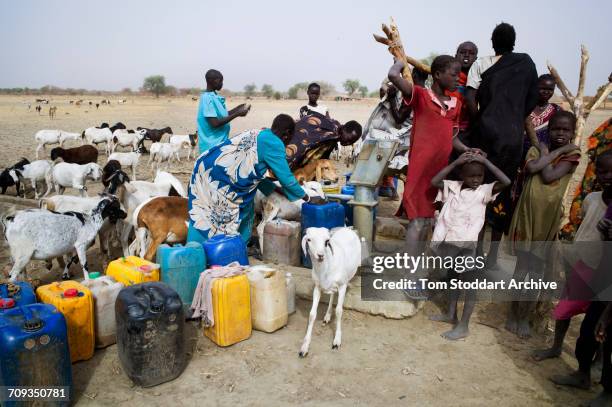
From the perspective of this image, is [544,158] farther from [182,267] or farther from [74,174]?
[74,174]

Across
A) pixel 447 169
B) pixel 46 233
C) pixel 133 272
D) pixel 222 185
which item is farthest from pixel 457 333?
pixel 46 233

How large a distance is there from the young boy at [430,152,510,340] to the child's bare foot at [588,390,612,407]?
4.15ft

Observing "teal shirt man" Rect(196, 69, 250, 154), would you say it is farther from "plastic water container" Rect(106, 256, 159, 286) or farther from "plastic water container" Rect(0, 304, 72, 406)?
"plastic water container" Rect(0, 304, 72, 406)

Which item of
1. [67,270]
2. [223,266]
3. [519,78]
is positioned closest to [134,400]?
[223,266]

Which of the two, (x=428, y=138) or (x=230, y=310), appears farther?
(x=428, y=138)

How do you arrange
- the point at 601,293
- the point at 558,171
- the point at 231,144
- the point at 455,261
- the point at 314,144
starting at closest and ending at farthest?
the point at 601,293 → the point at 558,171 → the point at 455,261 → the point at 231,144 → the point at 314,144

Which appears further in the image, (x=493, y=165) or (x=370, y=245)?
(x=370, y=245)

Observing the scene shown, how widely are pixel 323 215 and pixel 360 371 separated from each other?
207 centimetres

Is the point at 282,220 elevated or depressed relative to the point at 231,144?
depressed

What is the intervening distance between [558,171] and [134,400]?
415 cm

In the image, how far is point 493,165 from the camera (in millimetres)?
4234

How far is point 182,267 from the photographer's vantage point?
443 centimetres

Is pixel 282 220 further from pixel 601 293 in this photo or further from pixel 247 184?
pixel 601 293

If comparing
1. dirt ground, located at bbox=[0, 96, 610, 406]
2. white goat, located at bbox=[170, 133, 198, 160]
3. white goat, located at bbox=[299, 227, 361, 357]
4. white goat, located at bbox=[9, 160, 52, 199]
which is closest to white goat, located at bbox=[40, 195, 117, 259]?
dirt ground, located at bbox=[0, 96, 610, 406]
